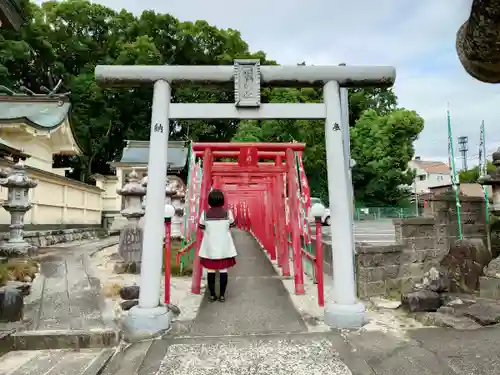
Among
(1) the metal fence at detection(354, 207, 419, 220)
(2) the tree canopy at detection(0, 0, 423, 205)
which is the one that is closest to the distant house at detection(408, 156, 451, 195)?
(2) the tree canopy at detection(0, 0, 423, 205)

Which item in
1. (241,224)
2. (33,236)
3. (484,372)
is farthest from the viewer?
(241,224)

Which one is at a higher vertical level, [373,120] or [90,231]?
[373,120]

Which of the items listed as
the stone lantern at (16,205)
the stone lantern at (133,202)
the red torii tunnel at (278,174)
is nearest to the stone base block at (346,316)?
the red torii tunnel at (278,174)

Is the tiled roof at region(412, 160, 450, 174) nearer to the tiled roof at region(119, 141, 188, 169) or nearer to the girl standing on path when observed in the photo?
the tiled roof at region(119, 141, 188, 169)

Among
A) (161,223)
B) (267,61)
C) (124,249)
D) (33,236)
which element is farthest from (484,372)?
(267,61)

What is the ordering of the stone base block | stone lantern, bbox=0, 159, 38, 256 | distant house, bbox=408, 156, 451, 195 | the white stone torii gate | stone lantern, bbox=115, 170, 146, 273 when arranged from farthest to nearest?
distant house, bbox=408, 156, 451, 195 → stone lantern, bbox=0, 159, 38, 256 → stone lantern, bbox=115, 170, 146, 273 → the white stone torii gate → the stone base block

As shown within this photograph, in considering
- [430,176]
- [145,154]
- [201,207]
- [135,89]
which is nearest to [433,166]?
[430,176]

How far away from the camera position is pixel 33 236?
1055 centimetres

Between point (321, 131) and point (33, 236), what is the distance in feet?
58.3

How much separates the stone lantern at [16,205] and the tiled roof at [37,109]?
734cm

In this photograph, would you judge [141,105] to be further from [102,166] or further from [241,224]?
[241,224]

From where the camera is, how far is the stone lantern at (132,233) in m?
7.02

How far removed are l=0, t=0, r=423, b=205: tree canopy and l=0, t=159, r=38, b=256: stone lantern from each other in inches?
653

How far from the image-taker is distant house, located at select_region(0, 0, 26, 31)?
5516mm
